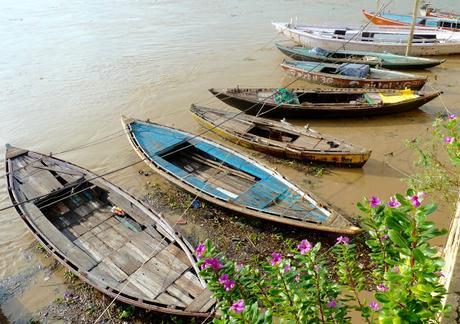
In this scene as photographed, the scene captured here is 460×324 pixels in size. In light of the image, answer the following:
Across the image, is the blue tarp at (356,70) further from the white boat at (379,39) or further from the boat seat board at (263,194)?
the boat seat board at (263,194)

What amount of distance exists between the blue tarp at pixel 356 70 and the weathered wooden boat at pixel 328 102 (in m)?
1.89

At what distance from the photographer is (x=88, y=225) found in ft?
27.6

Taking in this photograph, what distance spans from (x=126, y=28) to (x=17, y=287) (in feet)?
73.4

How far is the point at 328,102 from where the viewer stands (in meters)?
13.6

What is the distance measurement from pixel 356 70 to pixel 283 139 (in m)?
5.76

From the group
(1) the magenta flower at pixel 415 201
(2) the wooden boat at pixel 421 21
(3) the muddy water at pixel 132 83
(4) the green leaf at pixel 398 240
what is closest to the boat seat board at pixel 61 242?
(3) the muddy water at pixel 132 83

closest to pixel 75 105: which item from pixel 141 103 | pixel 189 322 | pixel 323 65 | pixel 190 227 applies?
pixel 141 103

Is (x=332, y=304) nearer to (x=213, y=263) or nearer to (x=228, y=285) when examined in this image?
(x=228, y=285)

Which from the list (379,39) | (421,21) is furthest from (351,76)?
(421,21)

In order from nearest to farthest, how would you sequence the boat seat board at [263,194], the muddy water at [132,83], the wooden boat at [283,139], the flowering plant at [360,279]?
the flowering plant at [360,279] → the boat seat board at [263,194] → the muddy water at [132,83] → the wooden boat at [283,139]

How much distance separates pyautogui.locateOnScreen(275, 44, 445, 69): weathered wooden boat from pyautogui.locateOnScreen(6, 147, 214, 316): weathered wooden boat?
40.8 ft

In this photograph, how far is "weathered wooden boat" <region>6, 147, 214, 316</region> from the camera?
6.37m

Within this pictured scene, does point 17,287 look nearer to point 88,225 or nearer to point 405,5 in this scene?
point 88,225

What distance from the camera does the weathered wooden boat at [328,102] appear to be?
12.4 meters
